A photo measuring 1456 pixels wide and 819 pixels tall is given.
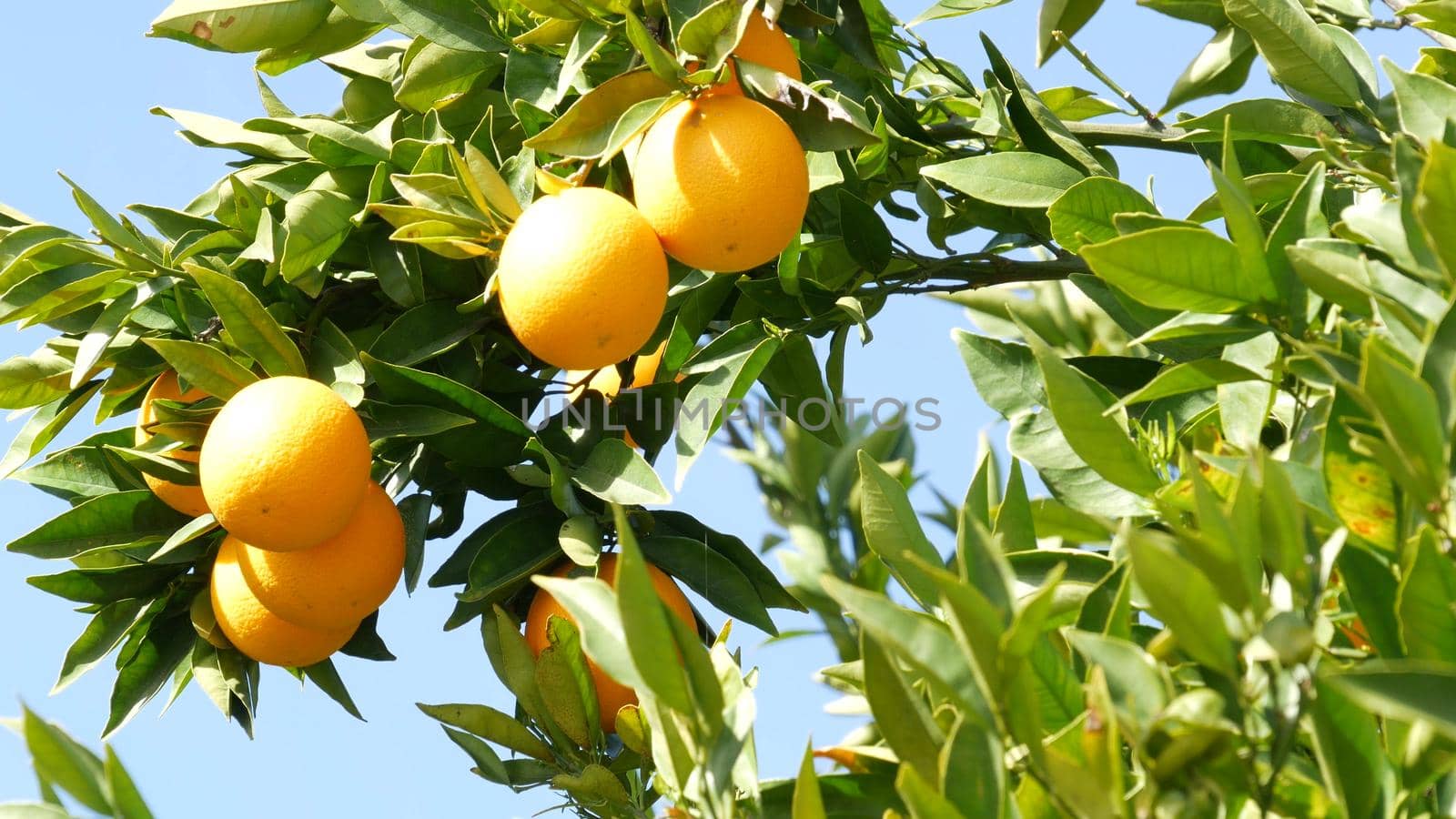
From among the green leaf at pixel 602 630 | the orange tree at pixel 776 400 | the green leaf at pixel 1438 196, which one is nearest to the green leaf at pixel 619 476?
the orange tree at pixel 776 400

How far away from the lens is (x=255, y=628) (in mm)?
1605

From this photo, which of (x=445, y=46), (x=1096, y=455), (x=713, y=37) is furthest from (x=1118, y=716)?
(x=445, y=46)

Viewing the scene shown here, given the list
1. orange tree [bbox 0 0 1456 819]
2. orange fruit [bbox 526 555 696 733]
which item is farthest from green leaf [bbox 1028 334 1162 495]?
orange fruit [bbox 526 555 696 733]

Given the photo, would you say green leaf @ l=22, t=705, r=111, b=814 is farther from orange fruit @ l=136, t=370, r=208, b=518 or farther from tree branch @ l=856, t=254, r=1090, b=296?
tree branch @ l=856, t=254, r=1090, b=296

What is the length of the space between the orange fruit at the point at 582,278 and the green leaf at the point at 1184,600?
26.3 inches

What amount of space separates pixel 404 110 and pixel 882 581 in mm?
867

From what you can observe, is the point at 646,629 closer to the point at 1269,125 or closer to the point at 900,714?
the point at 900,714

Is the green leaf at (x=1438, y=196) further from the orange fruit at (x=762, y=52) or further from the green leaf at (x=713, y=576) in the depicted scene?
the green leaf at (x=713, y=576)

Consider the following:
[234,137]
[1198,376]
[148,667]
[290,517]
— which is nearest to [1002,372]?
[1198,376]

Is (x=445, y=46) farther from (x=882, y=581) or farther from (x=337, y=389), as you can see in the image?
(x=882, y=581)

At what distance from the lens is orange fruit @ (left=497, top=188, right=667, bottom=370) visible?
4.54ft

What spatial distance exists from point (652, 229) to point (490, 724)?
570mm

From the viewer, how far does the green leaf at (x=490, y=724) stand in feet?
5.04

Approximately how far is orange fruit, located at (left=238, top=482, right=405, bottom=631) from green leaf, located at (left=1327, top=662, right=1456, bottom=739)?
1058 mm
